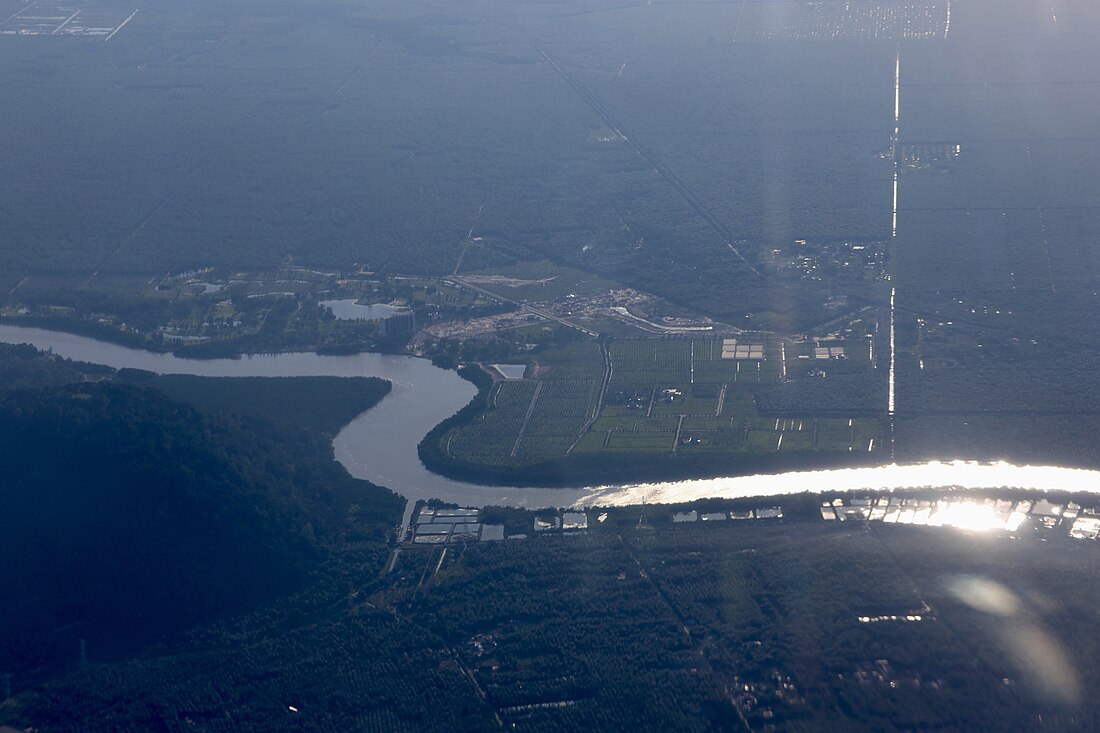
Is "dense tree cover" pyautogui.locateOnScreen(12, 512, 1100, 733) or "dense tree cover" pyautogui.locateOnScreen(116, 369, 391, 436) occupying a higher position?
"dense tree cover" pyautogui.locateOnScreen(116, 369, 391, 436)

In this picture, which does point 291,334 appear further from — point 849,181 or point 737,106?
point 737,106

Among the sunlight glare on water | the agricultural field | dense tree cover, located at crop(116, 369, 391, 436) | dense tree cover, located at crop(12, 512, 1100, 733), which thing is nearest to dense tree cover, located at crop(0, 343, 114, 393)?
dense tree cover, located at crop(116, 369, 391, 436)

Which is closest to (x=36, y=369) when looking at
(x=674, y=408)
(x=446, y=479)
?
(x=446, y=479)

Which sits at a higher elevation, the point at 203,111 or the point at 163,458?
the point at 203,111

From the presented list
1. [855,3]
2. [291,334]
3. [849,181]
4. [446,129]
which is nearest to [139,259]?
[291,334]

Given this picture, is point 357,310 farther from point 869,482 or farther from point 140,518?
point 869,482

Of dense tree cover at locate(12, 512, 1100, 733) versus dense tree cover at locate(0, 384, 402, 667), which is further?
dense tree cover at locate(0, 384, 402, 667)

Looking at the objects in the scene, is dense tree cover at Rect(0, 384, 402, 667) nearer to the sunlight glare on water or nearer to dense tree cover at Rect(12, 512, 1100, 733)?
dense tree cover at Rect(12, 512, 1100, 733)
